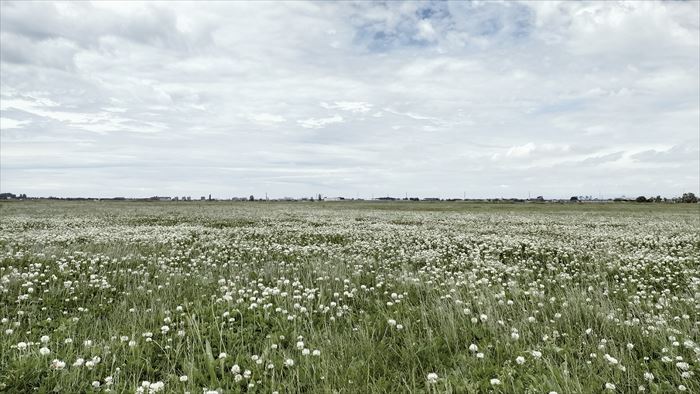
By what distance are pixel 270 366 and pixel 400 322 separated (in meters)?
2.55

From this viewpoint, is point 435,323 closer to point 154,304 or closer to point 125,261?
point 154,304

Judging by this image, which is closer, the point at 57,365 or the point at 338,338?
the point at 57,365

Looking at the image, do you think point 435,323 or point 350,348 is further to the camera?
point 435,323

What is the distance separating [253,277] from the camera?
9820 mm

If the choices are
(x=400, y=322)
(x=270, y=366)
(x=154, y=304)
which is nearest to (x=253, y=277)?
(x=154, y=304)

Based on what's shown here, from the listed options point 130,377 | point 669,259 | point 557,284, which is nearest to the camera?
point 130,377

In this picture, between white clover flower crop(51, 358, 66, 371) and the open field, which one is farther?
the open field

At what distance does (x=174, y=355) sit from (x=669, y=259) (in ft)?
41.9

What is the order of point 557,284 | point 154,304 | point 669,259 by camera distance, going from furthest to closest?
point 669,259 → point 557,284 → point 154,304

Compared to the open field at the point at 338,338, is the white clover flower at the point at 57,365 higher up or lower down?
higher up

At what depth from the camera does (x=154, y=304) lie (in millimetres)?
7191

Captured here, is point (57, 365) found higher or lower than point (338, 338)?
higher

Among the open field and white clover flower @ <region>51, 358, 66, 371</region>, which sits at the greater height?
white clover flower @ <region>51, 358, 66, 371</region>

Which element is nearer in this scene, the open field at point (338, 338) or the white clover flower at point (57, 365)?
the white clover flower at point (57, 365)
